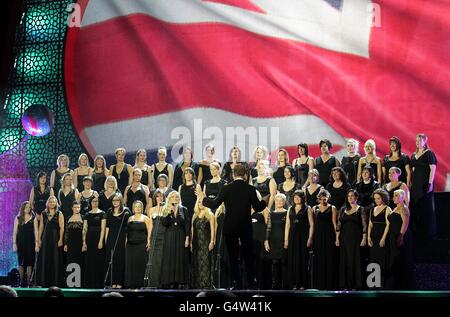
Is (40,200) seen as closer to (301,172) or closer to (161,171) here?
(161,171)

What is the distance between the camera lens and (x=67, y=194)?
332 inches

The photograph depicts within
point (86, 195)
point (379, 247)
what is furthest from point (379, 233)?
point (86, 195)

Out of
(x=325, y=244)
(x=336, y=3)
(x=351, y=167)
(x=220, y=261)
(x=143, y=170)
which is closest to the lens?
(x=325, y=244)

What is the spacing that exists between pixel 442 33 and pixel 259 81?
7.25 ft

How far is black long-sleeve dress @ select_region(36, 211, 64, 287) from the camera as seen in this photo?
8406 mm

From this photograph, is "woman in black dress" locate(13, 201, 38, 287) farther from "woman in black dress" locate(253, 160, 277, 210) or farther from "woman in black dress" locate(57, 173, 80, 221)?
"woman in black dress" locate(253, 160, 277, 210)

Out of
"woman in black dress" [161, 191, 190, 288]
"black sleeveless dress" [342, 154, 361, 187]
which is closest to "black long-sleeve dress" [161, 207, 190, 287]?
"woman in black dress" [161, 191, 190, 288]

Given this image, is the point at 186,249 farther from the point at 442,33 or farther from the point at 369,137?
the point at 442,33

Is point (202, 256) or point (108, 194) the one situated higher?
point (108, 194)

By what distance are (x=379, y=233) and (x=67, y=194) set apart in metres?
3.46

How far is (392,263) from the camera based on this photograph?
7.23 meters

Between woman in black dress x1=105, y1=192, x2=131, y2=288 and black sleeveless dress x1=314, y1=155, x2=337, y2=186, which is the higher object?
black sleeveless dress x1=314, y1=155, x2=337, y2=186

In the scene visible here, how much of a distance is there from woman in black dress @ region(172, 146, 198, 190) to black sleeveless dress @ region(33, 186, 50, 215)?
1485 mm
